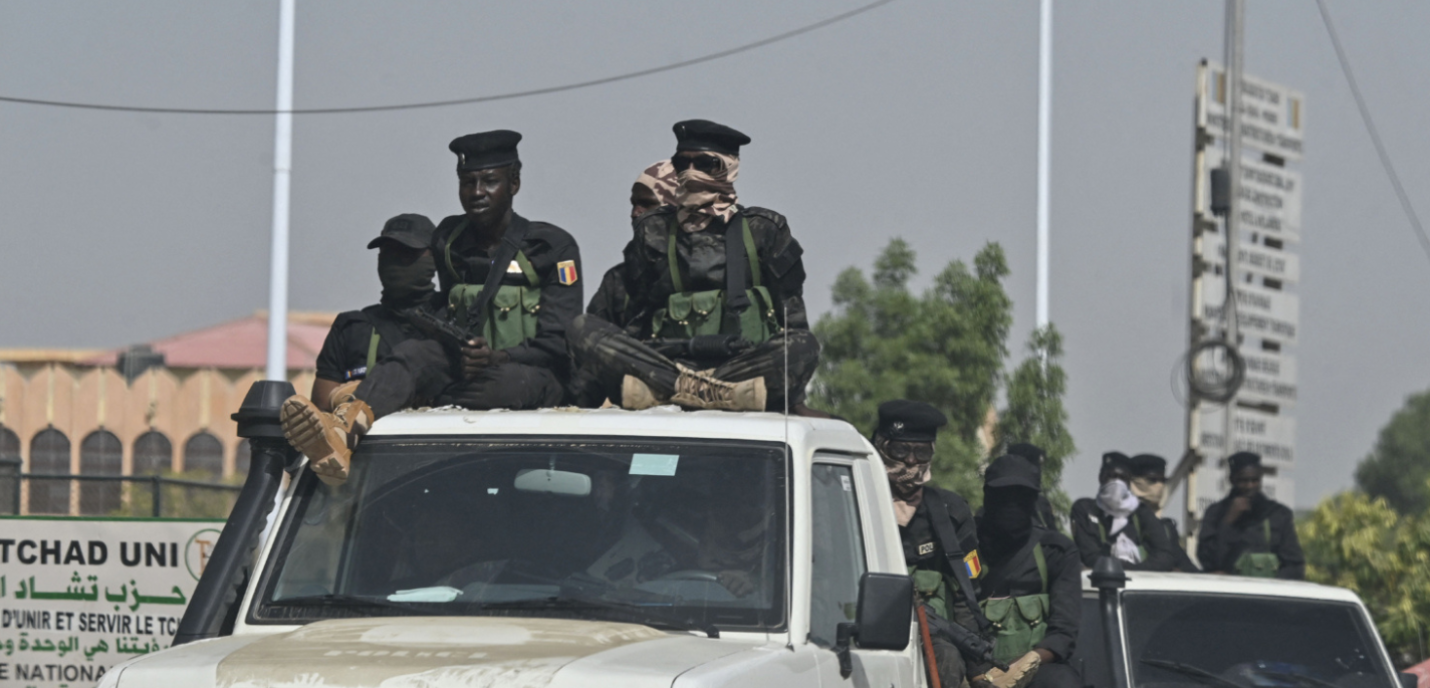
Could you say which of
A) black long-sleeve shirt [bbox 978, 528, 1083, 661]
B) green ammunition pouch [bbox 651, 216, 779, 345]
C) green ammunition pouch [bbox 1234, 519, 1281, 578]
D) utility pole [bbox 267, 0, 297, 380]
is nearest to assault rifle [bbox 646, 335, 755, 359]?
green ammunition pouch [bbox 651, 216, 779, 345]

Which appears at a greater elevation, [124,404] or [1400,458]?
[124,404]

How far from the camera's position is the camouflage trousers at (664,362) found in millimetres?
5414

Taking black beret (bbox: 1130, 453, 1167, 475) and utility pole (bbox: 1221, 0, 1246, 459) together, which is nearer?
black beret (bbox: 1130, 453, 1167, 475)

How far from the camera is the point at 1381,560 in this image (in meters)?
15.9

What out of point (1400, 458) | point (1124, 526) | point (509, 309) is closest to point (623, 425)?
point (509, 309)

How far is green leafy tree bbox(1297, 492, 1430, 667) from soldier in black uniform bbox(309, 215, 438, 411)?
9966 millimetres

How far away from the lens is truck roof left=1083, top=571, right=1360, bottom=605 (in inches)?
303

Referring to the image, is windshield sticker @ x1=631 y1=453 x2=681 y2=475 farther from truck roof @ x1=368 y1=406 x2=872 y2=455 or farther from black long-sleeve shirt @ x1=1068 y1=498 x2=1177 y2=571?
black long-sleeve shirt @ x1=1068 y1=498 x2=1177 y2=571

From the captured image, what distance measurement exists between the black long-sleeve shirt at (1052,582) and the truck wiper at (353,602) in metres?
3.44

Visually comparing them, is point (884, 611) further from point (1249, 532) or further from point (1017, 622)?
point (1249, 532)

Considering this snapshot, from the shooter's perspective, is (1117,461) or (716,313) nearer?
(716,313)

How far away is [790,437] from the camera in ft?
15.2

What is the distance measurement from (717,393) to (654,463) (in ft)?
2.37

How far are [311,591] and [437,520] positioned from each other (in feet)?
1.18
